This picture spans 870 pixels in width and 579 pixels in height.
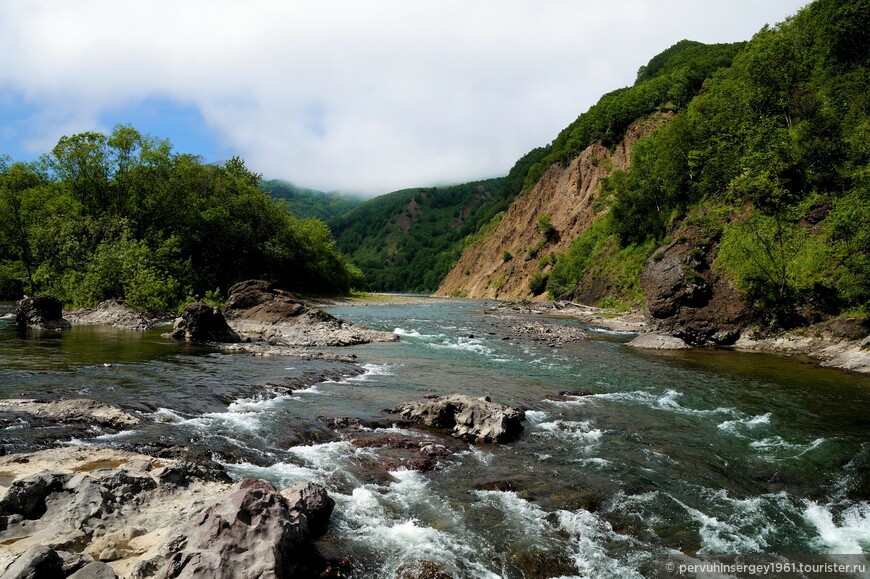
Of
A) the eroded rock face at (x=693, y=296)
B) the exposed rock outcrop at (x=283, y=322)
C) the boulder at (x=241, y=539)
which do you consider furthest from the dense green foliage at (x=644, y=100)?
the boulder at (x=241, y=539)

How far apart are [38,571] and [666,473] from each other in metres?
10.3

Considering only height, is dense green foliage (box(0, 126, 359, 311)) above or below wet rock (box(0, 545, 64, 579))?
above

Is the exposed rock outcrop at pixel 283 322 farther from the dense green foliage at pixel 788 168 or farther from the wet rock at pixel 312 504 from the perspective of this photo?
the dense green foliage at pixel 788 168

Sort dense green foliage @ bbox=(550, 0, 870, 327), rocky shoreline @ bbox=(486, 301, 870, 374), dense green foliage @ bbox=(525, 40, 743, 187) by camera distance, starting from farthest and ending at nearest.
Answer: dense green foliage @ bbox=(525, 40, 743, 187), dense green foliage @ bbox=(550, 0, 870, 327), rocky shoreline @ bbox=(486, 301, 870, 374)

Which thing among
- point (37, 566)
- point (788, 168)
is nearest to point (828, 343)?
point (788, 168)

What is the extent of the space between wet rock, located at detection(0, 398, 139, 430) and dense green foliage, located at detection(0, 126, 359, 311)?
2946 centimetres

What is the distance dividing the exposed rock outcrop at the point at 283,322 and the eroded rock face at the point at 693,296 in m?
19.1

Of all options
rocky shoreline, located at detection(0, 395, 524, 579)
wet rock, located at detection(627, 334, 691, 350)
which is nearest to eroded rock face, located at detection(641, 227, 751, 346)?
wet rock, located at detection(627, 334, 691, 350)

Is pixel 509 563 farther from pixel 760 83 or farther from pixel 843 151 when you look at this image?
pixel 760 83

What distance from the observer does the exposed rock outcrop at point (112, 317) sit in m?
32.6

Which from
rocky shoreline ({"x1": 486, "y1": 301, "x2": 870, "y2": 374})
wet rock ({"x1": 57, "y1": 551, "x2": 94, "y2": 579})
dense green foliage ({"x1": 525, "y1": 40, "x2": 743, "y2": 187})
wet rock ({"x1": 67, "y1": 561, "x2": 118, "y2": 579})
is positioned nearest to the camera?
wet rock ({"x1": 67, "y1": 561, "x2": 118, "y2": 579})

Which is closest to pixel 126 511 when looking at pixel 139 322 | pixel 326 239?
pixel 139 322

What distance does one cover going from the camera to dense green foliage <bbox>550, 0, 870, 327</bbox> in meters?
26.8

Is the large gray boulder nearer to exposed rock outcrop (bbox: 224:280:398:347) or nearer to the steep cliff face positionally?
exposed rock outcrop (bbox: 224:280:398:347)
